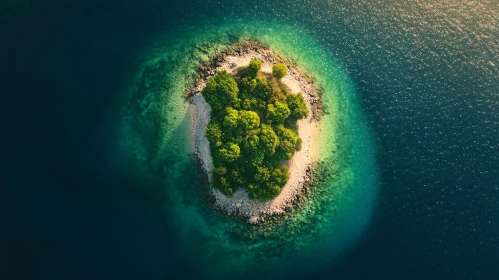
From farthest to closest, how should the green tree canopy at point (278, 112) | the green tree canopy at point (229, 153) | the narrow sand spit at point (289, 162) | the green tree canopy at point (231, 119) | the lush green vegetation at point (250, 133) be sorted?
the narrow sand spit at point (289, 162) < the green tree canopy at point (278, 112) < the lush green vegetation at point (250, 133) < the green tree canopy at point (229, 153) < the green tree canopy at point (231, 119)

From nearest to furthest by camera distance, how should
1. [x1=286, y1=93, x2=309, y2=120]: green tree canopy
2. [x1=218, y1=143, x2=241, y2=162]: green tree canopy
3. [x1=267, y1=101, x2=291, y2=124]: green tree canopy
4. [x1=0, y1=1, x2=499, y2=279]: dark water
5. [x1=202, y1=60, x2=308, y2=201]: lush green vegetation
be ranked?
[x1=218, y1=143, x2=241, y2=162]: green tree canopy
[x1=202, y1=60, x2=308, y2=201]: lush green vegetation
[x1=0, y1=1, x2=499, y2=279]: dark water
[x1=267, y1=101, x2=291, y2=124]: green tree canopy
[x1=286, y1=93, x2=309, y2=120]: green tree canopy

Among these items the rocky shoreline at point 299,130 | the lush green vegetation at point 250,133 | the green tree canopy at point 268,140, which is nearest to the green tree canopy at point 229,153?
the lush green vegetation at point 250,133

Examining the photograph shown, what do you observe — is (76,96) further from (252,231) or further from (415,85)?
(415,85)

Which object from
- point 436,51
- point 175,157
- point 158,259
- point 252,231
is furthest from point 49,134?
point 436,51

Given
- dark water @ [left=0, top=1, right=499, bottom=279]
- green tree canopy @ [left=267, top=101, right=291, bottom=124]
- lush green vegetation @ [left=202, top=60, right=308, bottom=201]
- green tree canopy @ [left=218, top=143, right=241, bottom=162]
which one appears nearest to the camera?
green tree canopy @ [left=218, top=143, right=241, bottom=162]

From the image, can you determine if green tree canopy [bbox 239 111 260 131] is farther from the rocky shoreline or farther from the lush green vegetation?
the rocky shoreline

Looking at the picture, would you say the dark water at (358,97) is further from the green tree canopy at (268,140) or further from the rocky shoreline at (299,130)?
the green tree canopy at (268,140)

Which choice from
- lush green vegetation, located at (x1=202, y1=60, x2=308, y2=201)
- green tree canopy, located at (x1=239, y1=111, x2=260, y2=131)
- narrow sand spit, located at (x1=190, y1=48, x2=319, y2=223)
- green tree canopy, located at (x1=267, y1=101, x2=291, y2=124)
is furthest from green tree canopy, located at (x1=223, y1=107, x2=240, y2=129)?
green tree canopy, located at (x1=267, y1=101, x2=291, y2=124)
